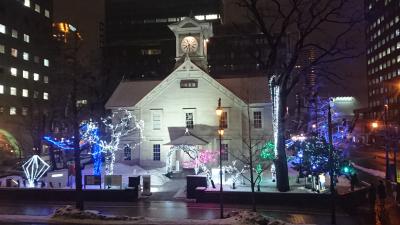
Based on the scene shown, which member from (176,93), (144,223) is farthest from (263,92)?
(144,223)

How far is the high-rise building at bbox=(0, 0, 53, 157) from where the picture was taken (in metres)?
71.5

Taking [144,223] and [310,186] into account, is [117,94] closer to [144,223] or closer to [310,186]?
[310,186]

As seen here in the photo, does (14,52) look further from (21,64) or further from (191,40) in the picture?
(191,40)

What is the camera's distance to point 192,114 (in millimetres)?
42562

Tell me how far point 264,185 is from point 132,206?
35.9ft

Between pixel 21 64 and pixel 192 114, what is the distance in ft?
167

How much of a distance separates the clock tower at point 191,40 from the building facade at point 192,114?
4.44m

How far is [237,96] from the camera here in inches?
1630

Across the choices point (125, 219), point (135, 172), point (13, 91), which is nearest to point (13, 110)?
point (13, 91)

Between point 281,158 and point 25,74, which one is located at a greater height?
point 25,74

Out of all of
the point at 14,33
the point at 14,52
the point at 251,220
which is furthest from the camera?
the point at 14,52

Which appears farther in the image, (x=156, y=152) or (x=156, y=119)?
(x=156, y=119)

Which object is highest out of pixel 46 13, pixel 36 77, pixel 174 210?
pixel 46 13

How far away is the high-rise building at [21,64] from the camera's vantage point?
2815 inches
